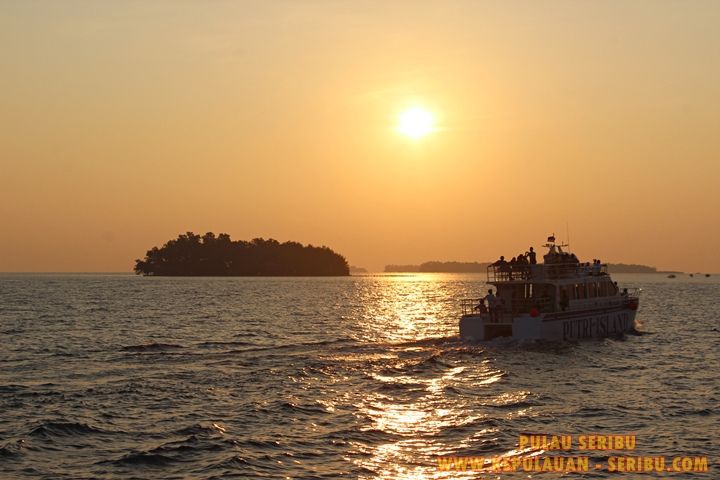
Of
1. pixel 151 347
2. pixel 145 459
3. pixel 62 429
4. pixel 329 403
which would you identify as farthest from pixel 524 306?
pixel 145 459

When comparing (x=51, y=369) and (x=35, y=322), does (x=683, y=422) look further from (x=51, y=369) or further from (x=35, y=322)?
(x=35, y=322)

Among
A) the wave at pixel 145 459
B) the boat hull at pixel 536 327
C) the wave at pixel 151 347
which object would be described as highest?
the boat hull at pixel 536 327

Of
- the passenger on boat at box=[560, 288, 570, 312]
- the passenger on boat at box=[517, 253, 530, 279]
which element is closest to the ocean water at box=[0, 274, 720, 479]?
the passenger on boat at box=[560, 288, 570, 312]

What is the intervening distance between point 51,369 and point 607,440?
26476 millimetres

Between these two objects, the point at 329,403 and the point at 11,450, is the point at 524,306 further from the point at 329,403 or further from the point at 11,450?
the point at 11,450

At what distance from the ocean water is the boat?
1.16 m

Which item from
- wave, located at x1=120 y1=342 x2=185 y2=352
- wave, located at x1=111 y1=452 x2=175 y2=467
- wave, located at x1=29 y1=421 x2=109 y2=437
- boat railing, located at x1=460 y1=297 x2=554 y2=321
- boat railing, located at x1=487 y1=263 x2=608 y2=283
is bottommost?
wave, located at x1=111 y1=452 x2=175 y2=467

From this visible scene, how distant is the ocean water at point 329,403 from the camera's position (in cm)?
2178

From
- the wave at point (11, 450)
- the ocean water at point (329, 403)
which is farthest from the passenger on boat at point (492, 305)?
the wave at point (11, 450)

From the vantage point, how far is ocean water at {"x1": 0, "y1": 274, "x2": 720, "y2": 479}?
858 inches

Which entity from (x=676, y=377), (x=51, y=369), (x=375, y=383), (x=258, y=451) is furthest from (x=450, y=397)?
(x=51, y=369)

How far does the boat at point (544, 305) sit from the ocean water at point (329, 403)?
116cm

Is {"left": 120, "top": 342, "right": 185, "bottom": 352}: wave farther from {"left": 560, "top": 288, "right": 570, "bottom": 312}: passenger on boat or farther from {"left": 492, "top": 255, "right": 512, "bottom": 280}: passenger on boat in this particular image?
{"left": 560, "top": 288, "right": 570, "bottom": 312}: passenger on boat

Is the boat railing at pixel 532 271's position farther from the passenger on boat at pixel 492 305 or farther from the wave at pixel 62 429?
the wave at pixel 62 429
